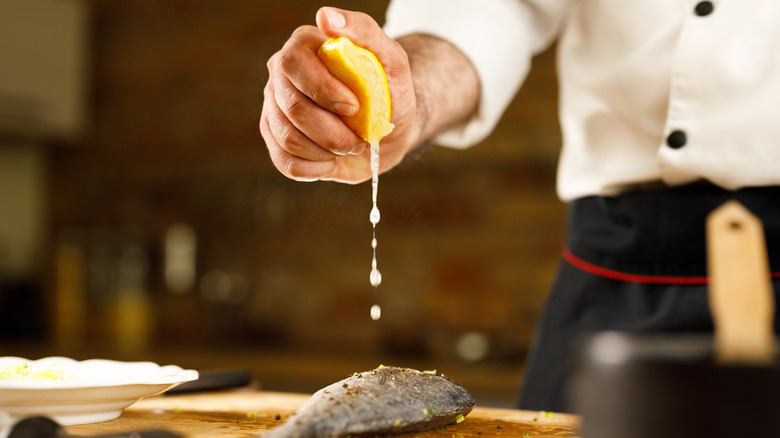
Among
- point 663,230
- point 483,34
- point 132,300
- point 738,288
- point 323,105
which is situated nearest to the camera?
point 738,288

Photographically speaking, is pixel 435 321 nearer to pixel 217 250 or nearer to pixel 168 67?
pixel 217 250

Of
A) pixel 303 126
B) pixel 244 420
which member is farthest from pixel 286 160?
pixel 244 420

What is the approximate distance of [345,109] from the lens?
0.91m

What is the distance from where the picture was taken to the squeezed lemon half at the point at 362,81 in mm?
866

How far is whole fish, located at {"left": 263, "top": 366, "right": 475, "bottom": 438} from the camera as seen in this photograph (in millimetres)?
745

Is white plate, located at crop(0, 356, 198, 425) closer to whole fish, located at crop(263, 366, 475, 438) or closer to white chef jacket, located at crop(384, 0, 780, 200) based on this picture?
whole fish, located at crop(263, 366, 475, 438)

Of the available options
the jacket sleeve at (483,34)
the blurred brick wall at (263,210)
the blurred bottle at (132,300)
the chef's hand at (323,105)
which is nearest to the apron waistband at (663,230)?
the jacket sleeve at (483,34)

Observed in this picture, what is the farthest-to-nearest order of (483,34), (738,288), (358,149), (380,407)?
(483,34)
(358,149)
(380,407)
(738,288)

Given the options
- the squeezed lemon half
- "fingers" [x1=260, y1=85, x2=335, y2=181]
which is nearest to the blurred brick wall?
"fingers" [x1=260, y1=85, x2=335, y2=181]

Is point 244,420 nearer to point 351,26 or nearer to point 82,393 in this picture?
point 82,393

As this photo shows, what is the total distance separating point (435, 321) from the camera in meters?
3.27

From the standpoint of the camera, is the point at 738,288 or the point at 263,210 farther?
the point at 263,210

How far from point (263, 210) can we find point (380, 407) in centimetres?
305

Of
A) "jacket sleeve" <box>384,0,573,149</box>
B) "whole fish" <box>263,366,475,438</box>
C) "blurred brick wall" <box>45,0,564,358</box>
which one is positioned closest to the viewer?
"whole fish" <box>263,366,475,438</box>
